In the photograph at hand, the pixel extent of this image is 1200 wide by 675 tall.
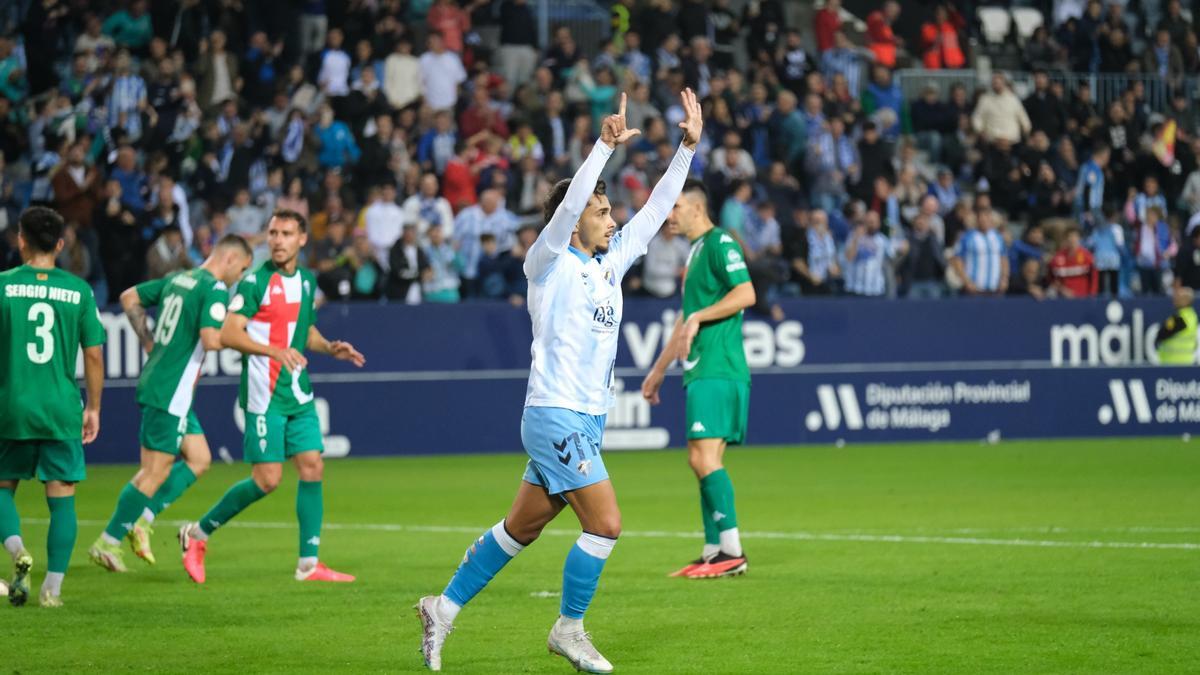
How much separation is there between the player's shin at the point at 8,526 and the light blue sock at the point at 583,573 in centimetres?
355

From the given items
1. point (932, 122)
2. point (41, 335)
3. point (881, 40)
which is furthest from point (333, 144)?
point (41, 335)

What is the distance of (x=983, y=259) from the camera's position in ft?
80.4

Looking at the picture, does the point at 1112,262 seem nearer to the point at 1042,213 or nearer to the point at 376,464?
the point at 1042,213

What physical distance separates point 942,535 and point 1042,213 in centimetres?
1541

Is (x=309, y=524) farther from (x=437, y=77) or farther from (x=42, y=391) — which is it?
(x=437, y=77)

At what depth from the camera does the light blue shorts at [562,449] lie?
751 cm

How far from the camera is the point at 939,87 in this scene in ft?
96.9

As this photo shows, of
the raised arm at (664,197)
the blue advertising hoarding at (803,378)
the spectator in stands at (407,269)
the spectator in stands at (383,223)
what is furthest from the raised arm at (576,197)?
the spectator in stands at (383,223)

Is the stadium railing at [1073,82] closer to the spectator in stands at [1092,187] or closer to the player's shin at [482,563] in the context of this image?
the spectator in stands at [1092,187]

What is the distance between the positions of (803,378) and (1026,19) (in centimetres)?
1290

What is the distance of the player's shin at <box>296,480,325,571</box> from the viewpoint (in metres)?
10.7

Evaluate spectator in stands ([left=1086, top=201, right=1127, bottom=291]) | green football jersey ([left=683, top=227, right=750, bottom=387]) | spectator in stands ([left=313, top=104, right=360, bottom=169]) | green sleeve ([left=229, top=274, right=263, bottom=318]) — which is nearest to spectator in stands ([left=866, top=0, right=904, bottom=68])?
spectator in stands ([left=1086, top=201, right=1127, bottom=291])

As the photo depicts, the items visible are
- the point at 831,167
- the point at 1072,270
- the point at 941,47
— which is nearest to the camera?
the point at 1072,270

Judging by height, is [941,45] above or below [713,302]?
above
